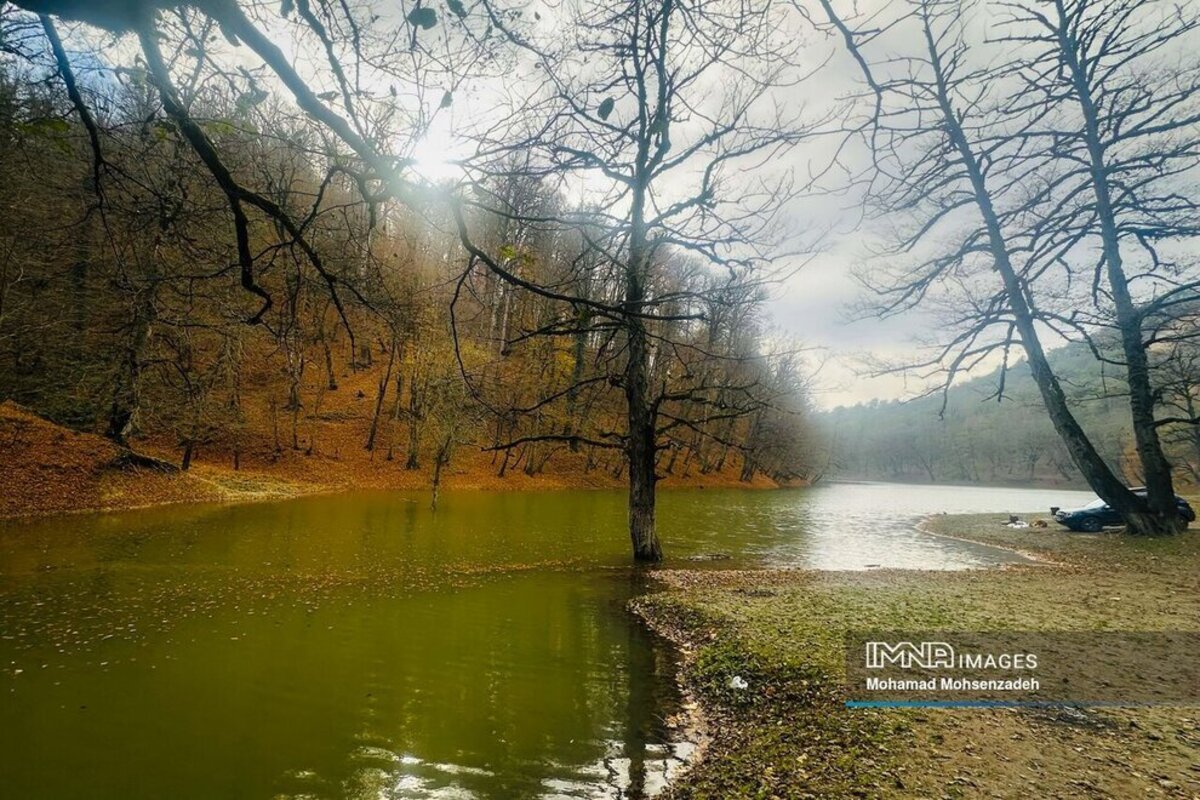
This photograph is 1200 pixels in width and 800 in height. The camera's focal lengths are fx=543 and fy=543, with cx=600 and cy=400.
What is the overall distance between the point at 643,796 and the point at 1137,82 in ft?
58.0

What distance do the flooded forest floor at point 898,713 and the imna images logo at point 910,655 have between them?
1.27 ft

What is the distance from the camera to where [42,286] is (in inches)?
805

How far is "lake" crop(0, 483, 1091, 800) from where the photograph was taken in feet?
12.9

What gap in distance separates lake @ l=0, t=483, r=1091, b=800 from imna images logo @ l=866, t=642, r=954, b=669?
2113 mm

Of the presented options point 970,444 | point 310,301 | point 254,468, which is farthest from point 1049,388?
point 970,444

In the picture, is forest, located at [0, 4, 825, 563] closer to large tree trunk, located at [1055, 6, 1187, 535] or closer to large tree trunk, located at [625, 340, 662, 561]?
large tree trunk, located at [625, 340, 662, 561]

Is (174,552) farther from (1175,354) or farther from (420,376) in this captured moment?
(1175,354)

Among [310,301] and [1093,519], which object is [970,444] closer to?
[1093,519]

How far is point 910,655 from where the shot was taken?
5559 mm

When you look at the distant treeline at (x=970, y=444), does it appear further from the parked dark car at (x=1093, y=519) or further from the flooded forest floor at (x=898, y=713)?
the flooded forest floor at (x=898, y=713)

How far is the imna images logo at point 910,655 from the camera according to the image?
17.6ft

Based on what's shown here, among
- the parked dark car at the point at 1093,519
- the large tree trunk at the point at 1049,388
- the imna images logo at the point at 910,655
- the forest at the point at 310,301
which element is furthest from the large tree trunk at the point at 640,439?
the parked dark car at the point at 1093,519

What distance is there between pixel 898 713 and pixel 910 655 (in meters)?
1.43

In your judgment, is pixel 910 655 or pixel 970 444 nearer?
pixel 910 655
